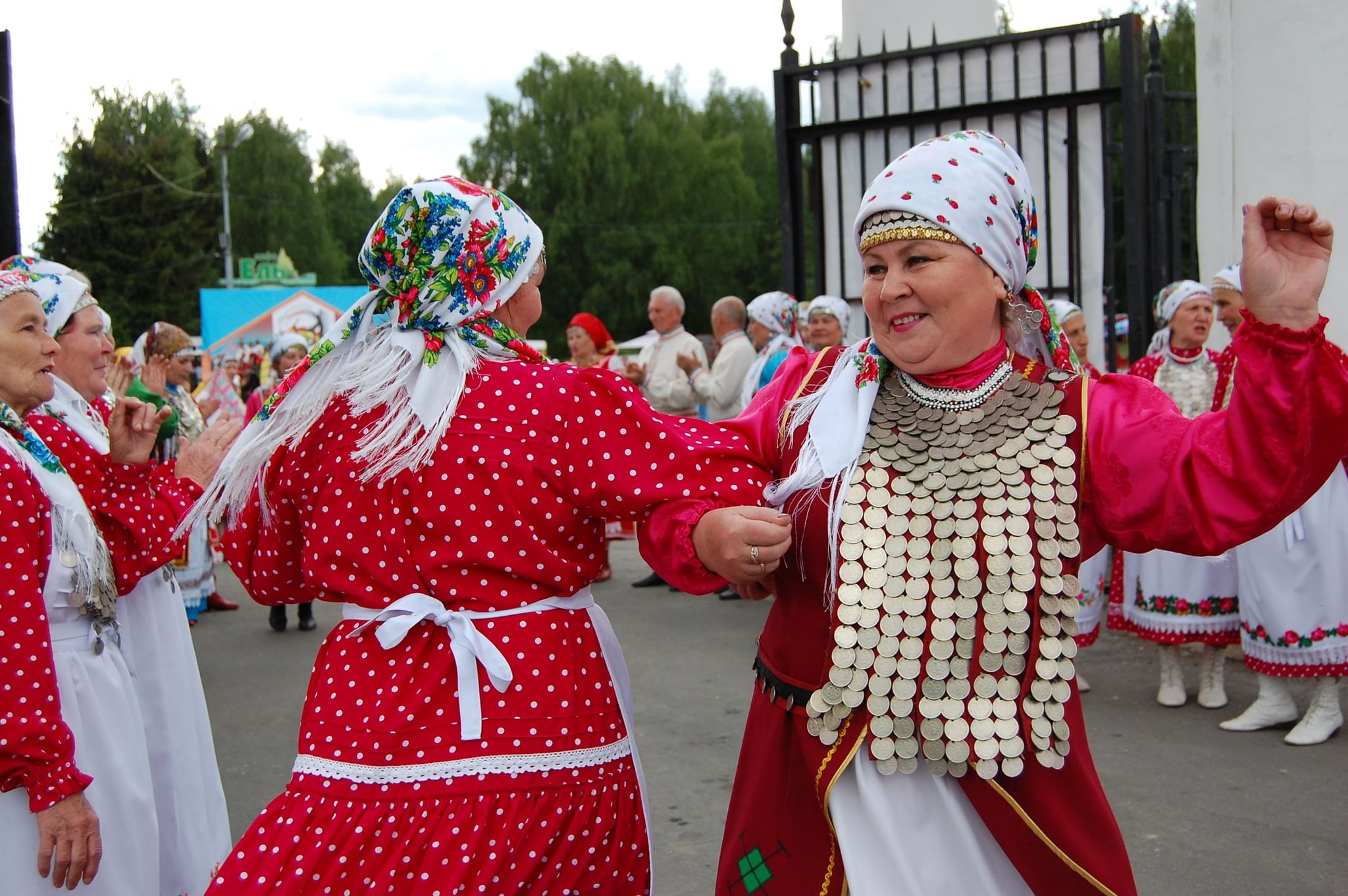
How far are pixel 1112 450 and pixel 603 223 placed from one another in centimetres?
4190

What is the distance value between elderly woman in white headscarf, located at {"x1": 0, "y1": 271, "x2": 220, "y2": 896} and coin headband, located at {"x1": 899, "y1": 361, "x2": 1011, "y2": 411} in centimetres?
184

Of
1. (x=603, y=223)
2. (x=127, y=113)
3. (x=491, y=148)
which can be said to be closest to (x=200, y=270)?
(x=127, y=113)

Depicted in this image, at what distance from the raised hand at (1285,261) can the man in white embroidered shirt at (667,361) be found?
7.73 meters

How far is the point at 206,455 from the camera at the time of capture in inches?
126

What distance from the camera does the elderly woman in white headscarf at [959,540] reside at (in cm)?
208

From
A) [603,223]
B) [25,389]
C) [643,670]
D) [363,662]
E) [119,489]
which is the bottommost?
[643,670]

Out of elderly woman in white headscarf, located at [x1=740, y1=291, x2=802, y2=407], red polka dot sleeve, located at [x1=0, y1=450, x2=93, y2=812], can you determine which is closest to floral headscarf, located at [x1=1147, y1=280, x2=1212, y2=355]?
elderly woman in white headscarf, located at [x1=740, y1=291, x2=802, y2=407]

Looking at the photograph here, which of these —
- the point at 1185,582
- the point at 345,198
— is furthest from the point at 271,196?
the point at 1185,582

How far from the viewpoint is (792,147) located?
844 cm

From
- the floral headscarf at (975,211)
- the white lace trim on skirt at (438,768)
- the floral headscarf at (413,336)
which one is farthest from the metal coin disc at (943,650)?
the floral headscarf at (413,336)

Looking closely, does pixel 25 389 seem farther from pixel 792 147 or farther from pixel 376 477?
pixel 792 147

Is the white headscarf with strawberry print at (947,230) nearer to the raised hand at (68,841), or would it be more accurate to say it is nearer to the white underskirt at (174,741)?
the raised hand at (68,841)

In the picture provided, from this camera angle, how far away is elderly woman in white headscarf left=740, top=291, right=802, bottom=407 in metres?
8.73

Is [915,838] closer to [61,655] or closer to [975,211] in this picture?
[975,211]
